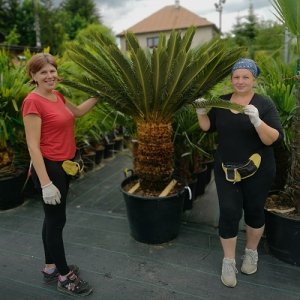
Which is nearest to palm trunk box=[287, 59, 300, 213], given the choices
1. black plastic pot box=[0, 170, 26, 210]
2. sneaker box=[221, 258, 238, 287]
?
sneaker box=[221, 258, 238, 287]

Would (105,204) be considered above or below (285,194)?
below

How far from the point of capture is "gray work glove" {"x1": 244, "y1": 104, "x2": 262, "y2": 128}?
7.55ft

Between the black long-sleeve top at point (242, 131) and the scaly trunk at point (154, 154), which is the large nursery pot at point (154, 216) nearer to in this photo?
the scaly trunk at point (154, 154)

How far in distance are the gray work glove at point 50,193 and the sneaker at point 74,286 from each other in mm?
681

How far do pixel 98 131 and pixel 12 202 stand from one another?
182 cm

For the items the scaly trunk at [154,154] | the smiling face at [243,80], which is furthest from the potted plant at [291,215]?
the scaly trunk at [154,154]

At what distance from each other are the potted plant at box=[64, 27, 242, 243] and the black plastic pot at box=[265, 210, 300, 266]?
88 centimetres

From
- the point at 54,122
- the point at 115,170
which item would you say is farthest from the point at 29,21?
the point at 54,122

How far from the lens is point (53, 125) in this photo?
2.34 meters

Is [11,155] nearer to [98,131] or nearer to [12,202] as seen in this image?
[12,202]

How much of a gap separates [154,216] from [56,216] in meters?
1.06

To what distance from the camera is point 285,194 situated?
3092 mm

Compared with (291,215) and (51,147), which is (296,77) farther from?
(51,147)

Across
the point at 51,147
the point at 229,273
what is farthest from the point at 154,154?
the point at 229,273
